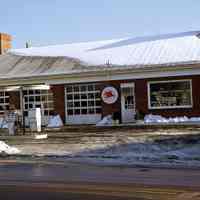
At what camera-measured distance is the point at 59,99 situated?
3384 centimetres

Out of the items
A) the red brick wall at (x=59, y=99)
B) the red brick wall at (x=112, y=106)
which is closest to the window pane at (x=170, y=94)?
the red brick wall at (x=112, y=106)

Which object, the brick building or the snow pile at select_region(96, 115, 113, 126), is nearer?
the brick building

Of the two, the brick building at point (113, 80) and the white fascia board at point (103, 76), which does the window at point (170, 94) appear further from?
the white fascia board at point (103, 76)

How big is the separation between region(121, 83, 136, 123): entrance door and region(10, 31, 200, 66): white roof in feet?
5.35

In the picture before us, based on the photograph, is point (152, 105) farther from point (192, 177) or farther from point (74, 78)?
point (192, 177)

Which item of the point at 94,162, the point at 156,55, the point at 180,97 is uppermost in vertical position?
the point at 156,55

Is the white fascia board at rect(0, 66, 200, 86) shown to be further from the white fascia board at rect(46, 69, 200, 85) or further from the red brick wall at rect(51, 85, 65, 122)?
the red brick wall at rect(51, 85, 65, 122)

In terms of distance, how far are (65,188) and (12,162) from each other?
6803mm

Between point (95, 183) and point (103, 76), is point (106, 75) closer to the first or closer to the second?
point (103, 76)

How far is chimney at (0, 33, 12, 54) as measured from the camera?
4499 cm

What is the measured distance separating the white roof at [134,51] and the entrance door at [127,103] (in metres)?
1.63

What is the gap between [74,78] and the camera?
3281 cm

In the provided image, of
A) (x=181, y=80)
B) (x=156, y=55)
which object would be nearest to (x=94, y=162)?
(x=181, y=80)

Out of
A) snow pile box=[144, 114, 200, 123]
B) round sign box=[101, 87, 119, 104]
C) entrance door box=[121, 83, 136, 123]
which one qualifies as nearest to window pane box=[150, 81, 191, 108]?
snow pile box=[144, 114, 200, 123]
